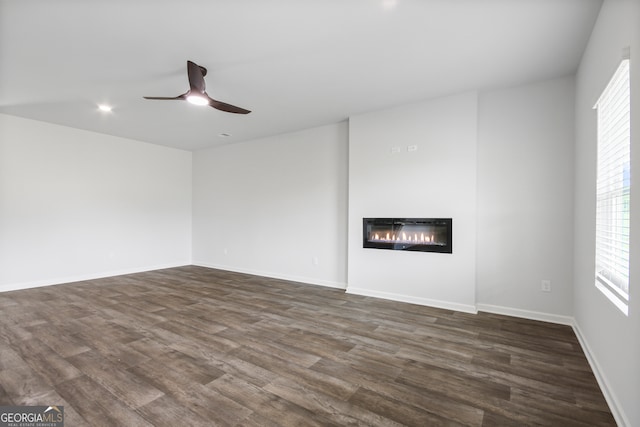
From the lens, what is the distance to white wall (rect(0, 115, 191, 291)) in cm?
471

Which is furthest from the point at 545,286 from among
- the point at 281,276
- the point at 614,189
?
the point at 281,276

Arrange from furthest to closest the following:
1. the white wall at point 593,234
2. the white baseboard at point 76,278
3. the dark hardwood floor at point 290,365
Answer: the white baseboard at point 76,278
the dark hardwood floor at point 290,365
the white wall at point 593,234

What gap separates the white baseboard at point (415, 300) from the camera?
3676mm

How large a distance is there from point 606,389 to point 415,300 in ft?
7.05

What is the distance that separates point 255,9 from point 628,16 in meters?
2.32

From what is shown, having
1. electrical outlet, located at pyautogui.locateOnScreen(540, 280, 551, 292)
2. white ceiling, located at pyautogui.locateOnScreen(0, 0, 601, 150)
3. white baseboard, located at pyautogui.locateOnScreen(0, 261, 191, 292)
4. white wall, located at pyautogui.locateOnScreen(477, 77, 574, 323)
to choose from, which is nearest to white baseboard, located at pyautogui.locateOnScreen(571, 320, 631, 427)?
electrical outlet, located at pyautogui.locateOnScreen(540, 280, 551, 292)

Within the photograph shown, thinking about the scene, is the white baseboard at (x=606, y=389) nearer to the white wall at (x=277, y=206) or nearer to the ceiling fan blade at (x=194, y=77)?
the white wall at (x=277, y=206)

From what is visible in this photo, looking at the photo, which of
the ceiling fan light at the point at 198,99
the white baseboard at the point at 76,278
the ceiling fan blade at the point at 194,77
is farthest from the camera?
the white baseboard at the point at 76,278

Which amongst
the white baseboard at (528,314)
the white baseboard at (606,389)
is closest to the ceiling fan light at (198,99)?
the white baseboard at (606,389)

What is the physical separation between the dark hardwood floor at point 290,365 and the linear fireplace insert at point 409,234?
81 centimetres

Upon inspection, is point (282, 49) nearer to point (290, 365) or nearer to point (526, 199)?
point (290, 365)

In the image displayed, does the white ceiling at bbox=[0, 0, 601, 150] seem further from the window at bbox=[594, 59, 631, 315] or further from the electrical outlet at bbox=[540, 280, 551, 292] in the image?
the electrical outlet at bbox=[540, 280, 551, 292]

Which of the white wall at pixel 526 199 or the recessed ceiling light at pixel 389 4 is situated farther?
the white wall at pixel 526 199

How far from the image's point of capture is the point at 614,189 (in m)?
1.98
